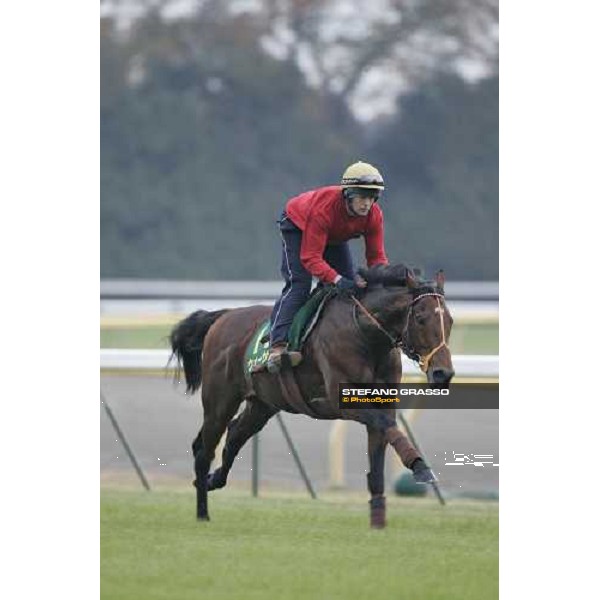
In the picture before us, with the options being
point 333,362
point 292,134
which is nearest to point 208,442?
point 333,362

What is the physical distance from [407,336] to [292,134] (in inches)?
45.8

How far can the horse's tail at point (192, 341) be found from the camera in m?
9.41

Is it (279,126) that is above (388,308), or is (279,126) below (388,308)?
above

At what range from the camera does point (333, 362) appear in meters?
8.61

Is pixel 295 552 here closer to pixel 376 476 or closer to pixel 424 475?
pixel 376 476

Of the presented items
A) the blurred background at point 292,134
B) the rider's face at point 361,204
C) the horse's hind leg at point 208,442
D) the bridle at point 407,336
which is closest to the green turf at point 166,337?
the blurred background at point 292,134

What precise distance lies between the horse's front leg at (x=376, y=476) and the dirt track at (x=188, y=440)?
382 millimetres

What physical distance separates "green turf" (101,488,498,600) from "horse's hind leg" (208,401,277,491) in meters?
0.14

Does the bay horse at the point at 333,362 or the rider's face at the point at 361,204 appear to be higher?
the rider's face at the point at 361,204

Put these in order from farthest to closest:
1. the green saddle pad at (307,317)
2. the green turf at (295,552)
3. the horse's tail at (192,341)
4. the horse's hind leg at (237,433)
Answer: the horse's tail at (192,341) → the horse's hind leg at (237,433) → the green saddle pad at (307,317) → the green turf at (295,552)

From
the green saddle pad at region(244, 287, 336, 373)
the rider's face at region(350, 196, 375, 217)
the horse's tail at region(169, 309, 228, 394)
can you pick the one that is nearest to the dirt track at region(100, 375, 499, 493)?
the horse's tail at region(169, 309, 228, 394)

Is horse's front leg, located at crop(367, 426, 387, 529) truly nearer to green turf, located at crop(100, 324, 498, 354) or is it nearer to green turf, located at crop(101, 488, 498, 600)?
green turf, located at crop(101, 488, 498, 600)

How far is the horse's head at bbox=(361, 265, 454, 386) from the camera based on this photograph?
8.17 m

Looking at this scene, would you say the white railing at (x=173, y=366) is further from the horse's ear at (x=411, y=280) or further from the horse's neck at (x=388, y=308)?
the horse's ear at (x=411, y=280)
